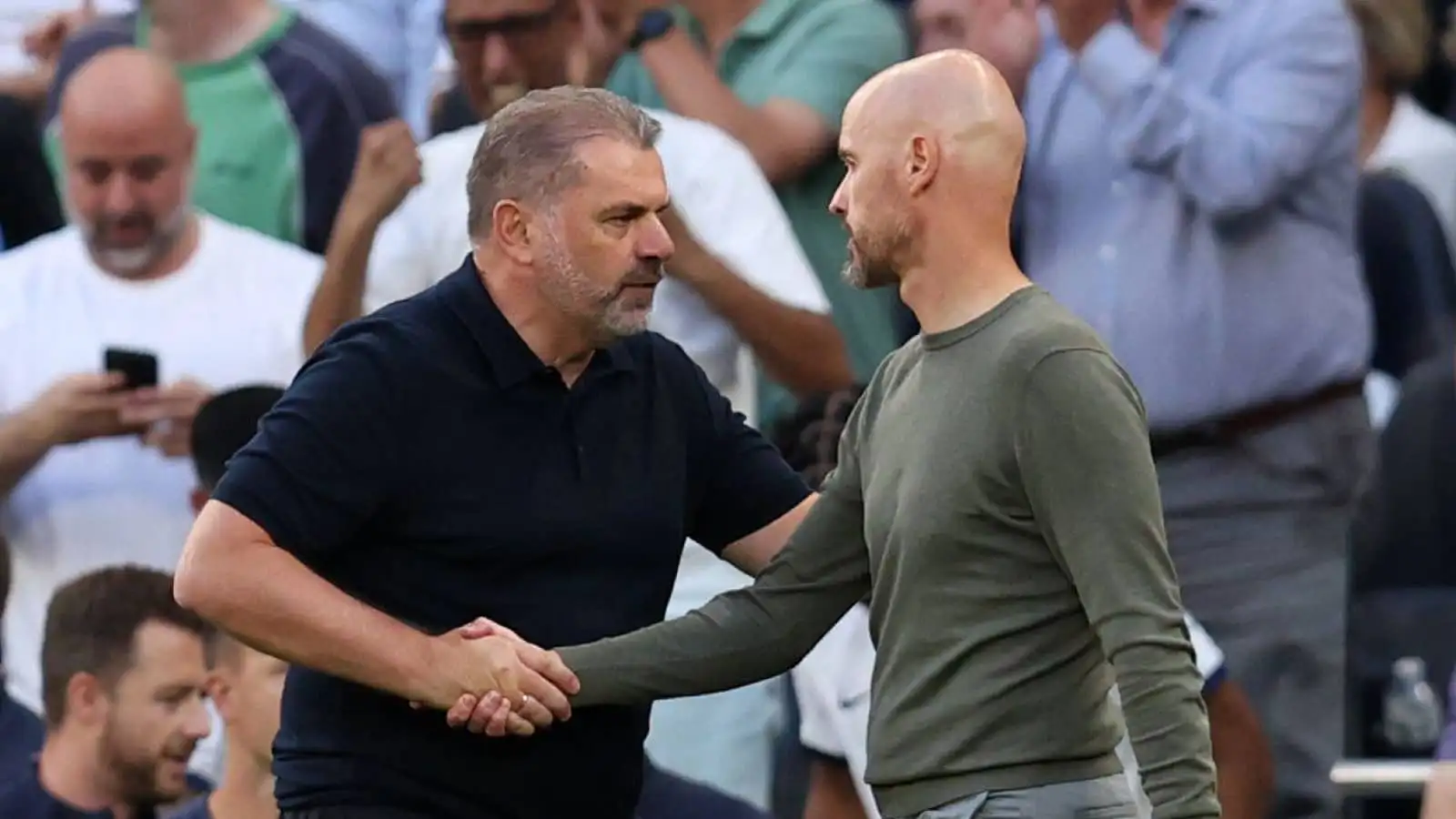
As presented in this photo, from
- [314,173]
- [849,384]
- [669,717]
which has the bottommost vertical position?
[669,717]

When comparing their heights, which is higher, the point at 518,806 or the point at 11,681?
the point at 518,806

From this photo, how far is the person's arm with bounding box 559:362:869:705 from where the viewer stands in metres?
4.05

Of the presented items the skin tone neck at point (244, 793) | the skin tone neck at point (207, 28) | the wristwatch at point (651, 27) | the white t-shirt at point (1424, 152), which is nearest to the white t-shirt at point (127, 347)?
the skin tone neck at point (207, 28)

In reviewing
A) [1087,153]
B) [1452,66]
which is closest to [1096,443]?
[1087,153]

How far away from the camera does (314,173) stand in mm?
6734

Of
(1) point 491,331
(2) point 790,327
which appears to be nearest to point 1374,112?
(2) point 790,327

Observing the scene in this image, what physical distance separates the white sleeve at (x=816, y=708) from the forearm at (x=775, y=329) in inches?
20.9

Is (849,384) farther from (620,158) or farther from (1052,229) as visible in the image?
(620,158)

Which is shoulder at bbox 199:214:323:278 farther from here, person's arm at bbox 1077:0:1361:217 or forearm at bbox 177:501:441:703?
forearm at bbox 177:501:441:703

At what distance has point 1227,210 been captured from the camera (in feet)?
19.5

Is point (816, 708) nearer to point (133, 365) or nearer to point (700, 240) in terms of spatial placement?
point (700, 240)

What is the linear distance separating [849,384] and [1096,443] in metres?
2.34

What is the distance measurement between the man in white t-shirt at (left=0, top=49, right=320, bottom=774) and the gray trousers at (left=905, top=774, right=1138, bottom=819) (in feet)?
9.54

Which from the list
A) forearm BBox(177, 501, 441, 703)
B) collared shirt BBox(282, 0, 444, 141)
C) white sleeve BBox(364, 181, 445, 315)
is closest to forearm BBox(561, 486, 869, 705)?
forearm BBox(177, 501, 441, 703)
